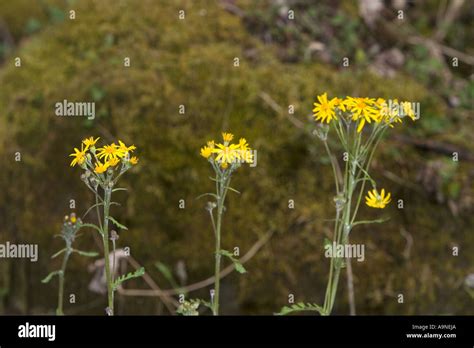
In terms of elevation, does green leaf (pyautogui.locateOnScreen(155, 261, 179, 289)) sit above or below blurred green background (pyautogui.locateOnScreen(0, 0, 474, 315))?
below

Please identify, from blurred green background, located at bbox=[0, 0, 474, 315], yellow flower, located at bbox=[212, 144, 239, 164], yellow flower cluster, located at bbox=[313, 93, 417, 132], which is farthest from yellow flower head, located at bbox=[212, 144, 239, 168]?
blurred green background, located at bbox=[0, 0, 474, 315]

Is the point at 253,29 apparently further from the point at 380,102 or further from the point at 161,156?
the point at 380,102

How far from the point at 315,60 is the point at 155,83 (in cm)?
95

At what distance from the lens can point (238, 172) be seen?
3.28 m

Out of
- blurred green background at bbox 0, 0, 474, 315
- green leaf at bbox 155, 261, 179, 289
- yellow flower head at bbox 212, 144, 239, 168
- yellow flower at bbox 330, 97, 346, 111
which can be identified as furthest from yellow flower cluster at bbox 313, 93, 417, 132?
green leaf at bbox 155, 261, 179, 289

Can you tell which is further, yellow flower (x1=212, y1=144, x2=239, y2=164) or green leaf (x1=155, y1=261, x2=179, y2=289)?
green leaf (x1=155, y1=261, x2=179, y2=289)

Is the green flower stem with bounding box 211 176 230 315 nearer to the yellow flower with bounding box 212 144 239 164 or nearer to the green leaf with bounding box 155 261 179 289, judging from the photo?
the yellow flower with bounding box 212 144 239 164

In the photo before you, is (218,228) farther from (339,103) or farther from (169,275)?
(169,275)

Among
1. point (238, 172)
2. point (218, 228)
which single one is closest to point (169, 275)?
point (238, 172)

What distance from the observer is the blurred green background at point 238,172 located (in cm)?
320

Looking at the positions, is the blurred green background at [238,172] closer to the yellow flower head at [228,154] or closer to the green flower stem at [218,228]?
the green flower stem at [218,228]

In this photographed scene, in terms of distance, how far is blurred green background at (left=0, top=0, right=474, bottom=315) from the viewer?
10.5 feet

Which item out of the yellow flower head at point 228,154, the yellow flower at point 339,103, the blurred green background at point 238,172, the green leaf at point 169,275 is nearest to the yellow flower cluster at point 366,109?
the yellow flower at point 339,103

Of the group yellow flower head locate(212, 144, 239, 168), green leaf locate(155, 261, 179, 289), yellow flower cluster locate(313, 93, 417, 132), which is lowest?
green leaf locate(155, 261, 179, 289)
